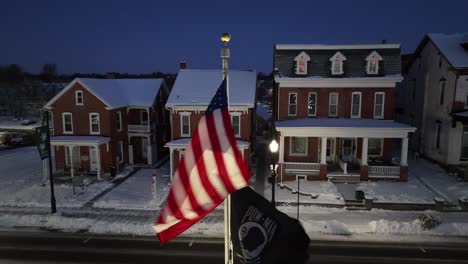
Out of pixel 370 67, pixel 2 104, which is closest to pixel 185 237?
pixel 370 67

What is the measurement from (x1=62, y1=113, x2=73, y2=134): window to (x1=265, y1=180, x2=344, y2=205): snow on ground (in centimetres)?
1553

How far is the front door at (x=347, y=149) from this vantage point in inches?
1033

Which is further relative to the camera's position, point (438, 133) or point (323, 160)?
point (438, 133)

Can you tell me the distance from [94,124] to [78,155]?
2.76m

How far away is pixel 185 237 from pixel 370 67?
18.3 metres

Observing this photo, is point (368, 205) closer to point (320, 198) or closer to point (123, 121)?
point (320, 198)

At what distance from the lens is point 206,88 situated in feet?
88.6

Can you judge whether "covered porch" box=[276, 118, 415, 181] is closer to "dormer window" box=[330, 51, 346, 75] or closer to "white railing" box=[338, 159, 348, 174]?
"white railing" box=[338, 159, 348, 174]

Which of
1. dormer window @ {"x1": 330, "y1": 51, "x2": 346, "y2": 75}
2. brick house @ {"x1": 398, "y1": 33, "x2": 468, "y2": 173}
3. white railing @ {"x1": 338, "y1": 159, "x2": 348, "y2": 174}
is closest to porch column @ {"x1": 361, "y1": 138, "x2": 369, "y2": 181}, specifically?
white railing @ {"x1": 338, "y1": 159, "x2": 348, "y2": 174}

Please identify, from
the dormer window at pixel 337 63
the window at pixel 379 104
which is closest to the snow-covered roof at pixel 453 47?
the window at pixel 379 104

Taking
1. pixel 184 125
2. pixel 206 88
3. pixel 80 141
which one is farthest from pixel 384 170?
pixel 80 141

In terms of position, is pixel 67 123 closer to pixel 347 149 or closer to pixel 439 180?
pixel 347 149

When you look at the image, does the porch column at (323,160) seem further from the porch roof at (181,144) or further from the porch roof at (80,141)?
the porch roof at (80,141)

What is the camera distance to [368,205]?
18.6 meters
